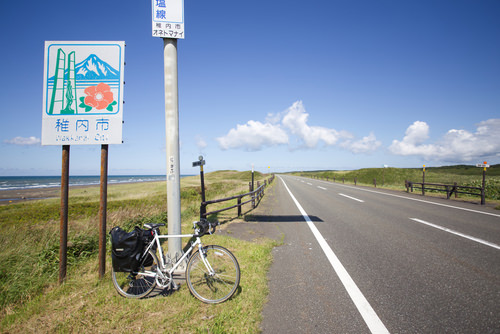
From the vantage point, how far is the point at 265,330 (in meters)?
2.38

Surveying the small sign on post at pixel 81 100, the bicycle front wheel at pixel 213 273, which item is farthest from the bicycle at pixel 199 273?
the small sign on post at pixel 81 100

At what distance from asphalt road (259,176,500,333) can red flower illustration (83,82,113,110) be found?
4.28 meters

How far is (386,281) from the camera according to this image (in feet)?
11.3

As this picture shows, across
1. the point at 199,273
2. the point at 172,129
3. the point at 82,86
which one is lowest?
the point at 199,273

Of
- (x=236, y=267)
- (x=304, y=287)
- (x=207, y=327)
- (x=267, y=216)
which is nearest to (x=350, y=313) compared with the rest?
(x=304, y=287)

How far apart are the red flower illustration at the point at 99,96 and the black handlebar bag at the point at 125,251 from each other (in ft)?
7.51

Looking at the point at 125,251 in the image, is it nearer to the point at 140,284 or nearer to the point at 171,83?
the point at 140,284

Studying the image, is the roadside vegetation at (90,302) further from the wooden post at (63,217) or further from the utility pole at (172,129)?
the utility pole at (172,129)

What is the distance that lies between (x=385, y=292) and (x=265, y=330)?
1.97 meters

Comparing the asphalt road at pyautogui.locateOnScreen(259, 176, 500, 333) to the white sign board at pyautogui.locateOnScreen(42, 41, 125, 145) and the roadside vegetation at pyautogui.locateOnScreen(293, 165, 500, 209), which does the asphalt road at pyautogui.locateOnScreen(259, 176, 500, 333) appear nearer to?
the white sign board at pyautogui.locateOnScreen(42, 41, 125, 145)

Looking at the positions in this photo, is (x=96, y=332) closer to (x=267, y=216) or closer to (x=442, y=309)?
(x=442, y=309)

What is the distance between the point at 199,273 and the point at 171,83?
3.35 metres

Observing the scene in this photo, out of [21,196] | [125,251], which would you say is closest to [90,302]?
[125,251]

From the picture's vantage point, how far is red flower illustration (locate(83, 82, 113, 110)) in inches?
148
